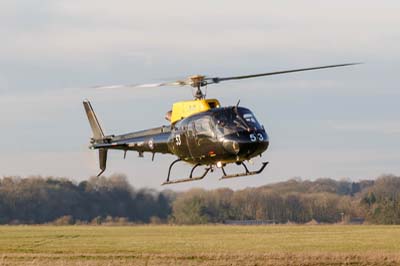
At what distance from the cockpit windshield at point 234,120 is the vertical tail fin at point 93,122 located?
847 centimetres

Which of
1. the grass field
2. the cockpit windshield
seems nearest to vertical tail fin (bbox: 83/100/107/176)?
the grass field

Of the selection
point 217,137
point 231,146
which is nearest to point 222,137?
point 217,137

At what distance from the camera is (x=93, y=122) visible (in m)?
47.3

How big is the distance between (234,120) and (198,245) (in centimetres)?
2867

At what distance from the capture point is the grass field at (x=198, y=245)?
49.4 metres

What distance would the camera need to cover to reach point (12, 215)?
94.6m

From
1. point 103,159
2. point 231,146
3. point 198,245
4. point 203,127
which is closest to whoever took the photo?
point 231,146

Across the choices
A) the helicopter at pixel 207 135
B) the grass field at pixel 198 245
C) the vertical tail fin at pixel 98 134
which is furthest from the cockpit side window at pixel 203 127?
the grass field at pixel 198 245

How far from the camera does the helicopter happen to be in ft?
125

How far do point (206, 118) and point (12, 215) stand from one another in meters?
58.1

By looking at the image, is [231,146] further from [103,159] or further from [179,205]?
[179,205]

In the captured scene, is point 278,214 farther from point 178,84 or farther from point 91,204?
point 178,84

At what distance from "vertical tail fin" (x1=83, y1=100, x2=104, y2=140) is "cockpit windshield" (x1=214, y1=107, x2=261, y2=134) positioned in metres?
8.47

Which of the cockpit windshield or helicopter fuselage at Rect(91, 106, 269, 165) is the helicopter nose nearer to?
helicopter fuselage at Rect(91, 106, 269, 165)
